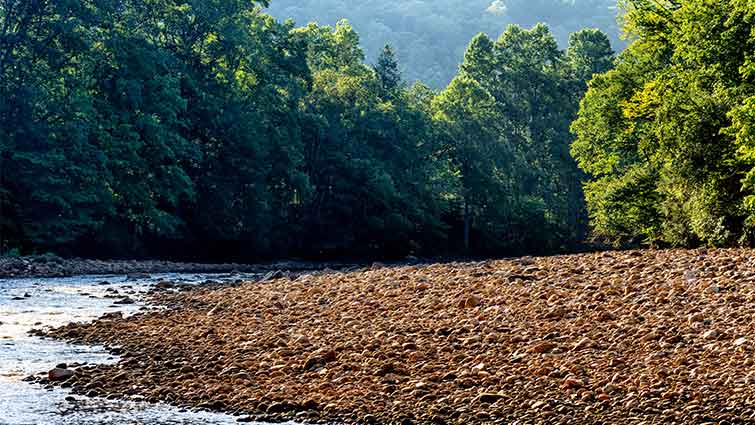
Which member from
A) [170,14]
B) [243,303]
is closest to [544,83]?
[170,14]

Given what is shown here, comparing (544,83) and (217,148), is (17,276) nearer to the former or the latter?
(217,148)

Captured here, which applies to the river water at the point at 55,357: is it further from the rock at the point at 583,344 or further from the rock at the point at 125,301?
the rock at the point at 583,344

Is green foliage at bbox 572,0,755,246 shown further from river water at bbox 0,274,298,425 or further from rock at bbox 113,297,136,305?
river water at bbox 0,274,298,425

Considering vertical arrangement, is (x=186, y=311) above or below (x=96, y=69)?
below

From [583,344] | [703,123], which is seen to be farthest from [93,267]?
[583,344]

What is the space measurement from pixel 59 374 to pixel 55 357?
2111 millimetres

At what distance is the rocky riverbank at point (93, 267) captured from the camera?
115 ft

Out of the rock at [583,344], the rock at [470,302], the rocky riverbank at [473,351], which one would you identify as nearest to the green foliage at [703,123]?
the rocky riverbank at [473,351]

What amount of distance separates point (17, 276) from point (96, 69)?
16.2m

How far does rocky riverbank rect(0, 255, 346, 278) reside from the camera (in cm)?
3494

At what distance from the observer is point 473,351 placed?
1419 cm

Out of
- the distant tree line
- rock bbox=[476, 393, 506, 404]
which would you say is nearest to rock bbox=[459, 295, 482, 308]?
rock bbox=[476, 393, 506, 404]

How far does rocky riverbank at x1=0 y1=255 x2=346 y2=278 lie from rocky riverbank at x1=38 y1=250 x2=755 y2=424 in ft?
48.0

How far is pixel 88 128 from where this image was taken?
43938mm
